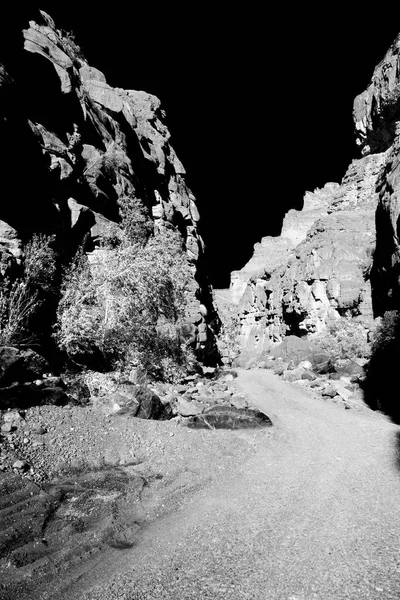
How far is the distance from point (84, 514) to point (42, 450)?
5.98 feet

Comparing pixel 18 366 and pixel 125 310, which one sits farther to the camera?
pixel 125 310

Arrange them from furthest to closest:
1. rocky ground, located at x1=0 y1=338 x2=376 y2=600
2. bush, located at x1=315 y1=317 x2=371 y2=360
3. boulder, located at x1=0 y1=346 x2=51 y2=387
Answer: bush, located at x1=315 y1=317 x2=371 y2=360 → boulder, located at x1=0 y1=346 x2=51 y2=387 → rocky ground, located at x1=0 y1=338 x2=376 y2=600

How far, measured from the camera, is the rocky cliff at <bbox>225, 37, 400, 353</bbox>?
19.6 metres

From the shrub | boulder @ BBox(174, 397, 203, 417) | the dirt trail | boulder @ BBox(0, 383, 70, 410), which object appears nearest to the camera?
the dirt trail

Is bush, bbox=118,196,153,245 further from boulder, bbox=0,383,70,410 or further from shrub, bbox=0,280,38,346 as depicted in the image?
boulder, bbox=0,383,70,410

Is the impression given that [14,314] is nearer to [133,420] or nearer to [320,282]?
[133,420]

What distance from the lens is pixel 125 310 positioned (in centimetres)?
1298

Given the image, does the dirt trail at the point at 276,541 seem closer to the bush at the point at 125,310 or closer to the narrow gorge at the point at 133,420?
the narrow gorge at the point at 133,420

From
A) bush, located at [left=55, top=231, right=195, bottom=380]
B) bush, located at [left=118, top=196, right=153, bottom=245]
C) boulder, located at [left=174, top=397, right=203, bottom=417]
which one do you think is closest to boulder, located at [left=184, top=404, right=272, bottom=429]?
boulder, located at [left=174, top=397, right=203, bottom=417]

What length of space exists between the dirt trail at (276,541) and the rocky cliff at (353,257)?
14.4 m

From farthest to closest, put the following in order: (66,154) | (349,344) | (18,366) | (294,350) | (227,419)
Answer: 1. (294,350)
2. (349,344)
3. (66,154)
4. (227,419)
5. (18,366)

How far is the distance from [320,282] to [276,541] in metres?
50.7

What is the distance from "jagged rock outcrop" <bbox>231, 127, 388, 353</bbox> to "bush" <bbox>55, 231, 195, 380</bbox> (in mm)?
25482

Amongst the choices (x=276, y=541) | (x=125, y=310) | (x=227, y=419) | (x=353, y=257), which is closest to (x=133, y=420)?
(x=227, y=419)
